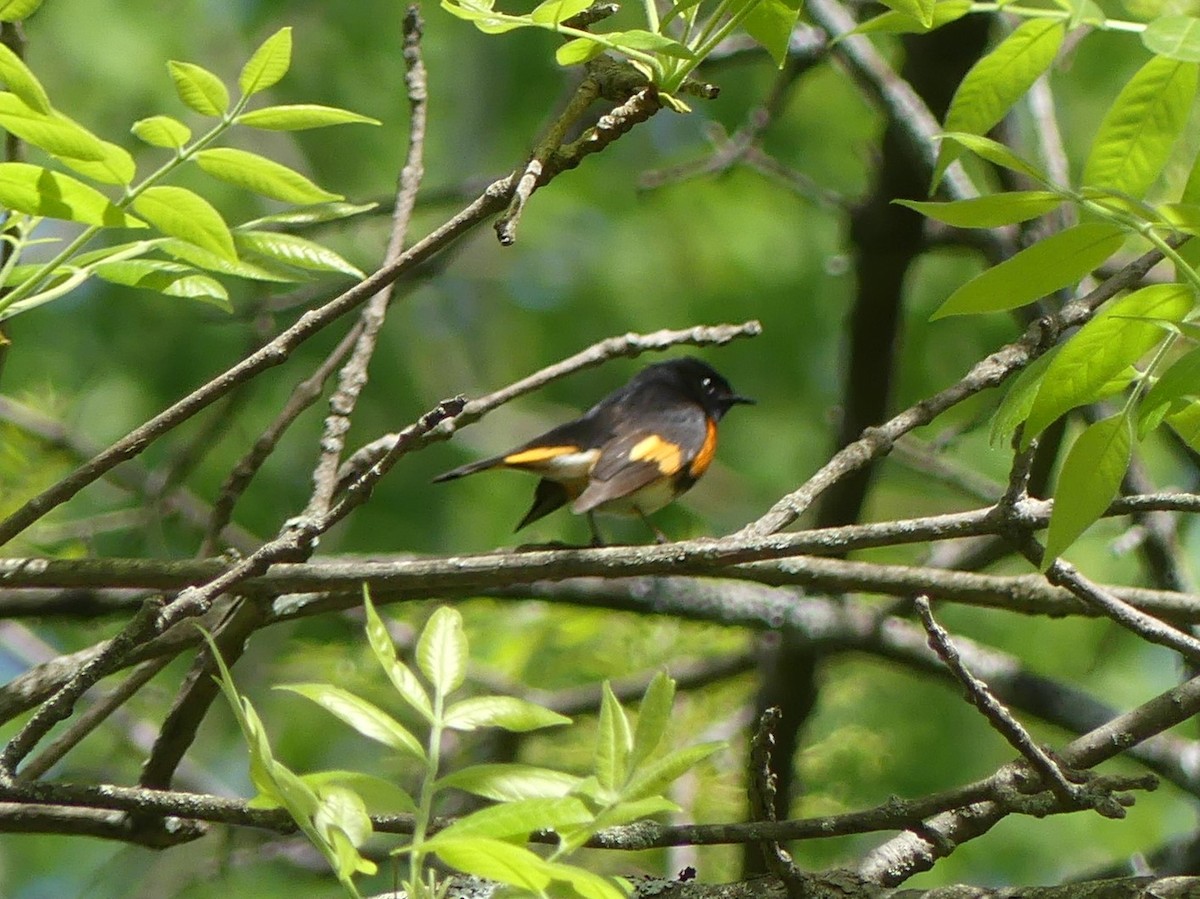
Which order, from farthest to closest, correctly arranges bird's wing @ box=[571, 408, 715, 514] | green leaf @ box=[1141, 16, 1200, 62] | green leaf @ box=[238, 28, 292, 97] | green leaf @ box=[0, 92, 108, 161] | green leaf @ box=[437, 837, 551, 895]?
1. bird's wing @ box=[571, 408, 715, 514]
2. green leaf @ box=[238, 28, 292, 97]
3. green leaf @ box=[0, 92, 108, 161]
4. green leaf @ box=[1141, 16, 1200, 62]
5. green leaf @ box=[437, 837, 551, 895]

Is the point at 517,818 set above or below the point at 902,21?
below

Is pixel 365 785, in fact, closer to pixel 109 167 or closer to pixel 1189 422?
pixel 109 167

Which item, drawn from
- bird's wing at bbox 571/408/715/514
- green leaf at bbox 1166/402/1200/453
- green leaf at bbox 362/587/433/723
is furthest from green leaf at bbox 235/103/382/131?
bird's wing at bbox 571/408/715/514

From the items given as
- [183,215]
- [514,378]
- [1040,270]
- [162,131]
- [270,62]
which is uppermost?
[514,378]

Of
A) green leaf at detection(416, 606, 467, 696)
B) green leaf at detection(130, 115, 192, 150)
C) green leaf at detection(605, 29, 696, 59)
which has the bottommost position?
green leaf at detection(416, 606, 467, 696)

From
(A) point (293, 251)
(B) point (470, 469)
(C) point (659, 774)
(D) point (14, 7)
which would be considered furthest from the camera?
(B) point (470, 469)

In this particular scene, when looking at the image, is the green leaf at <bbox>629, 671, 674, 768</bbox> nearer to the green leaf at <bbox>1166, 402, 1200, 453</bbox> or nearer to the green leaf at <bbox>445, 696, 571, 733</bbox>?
the green leaf at <bbox>445, 696, 571, 733</bbox>

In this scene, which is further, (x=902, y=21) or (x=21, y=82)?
(x=902, y=21)

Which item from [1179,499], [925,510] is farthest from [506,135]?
[1179,499]

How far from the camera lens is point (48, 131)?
4.25 feet

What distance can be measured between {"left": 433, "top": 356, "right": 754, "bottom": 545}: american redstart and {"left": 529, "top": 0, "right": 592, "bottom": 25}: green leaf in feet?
10.4

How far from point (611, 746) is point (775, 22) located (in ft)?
2.76

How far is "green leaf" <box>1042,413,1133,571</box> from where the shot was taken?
1.39 meters

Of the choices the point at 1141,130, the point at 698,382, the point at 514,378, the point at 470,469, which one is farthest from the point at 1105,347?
the point at 514,378
